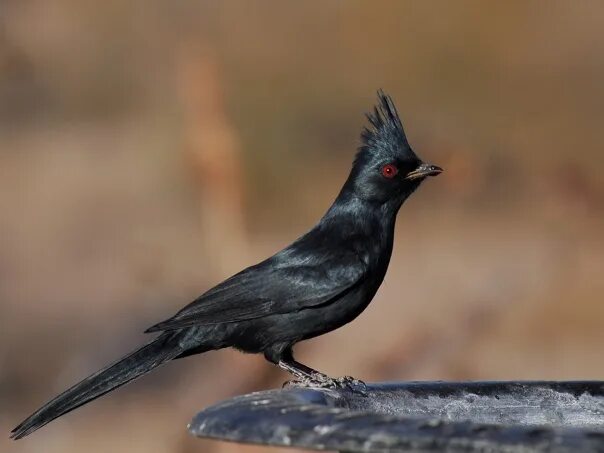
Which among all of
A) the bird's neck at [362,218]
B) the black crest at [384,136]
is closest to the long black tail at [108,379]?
the bird's neck at [362,218]

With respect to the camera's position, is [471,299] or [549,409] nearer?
[549,409]

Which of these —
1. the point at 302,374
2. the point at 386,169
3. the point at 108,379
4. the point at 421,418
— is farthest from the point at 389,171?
the point at 421,418

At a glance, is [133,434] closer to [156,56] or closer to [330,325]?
[330,325]

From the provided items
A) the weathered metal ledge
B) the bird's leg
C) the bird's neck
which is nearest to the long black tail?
the bird's leg

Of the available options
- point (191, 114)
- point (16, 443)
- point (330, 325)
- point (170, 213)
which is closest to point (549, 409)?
point (330, 325)

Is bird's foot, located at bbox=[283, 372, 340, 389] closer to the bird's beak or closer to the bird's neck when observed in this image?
the bird's neck
